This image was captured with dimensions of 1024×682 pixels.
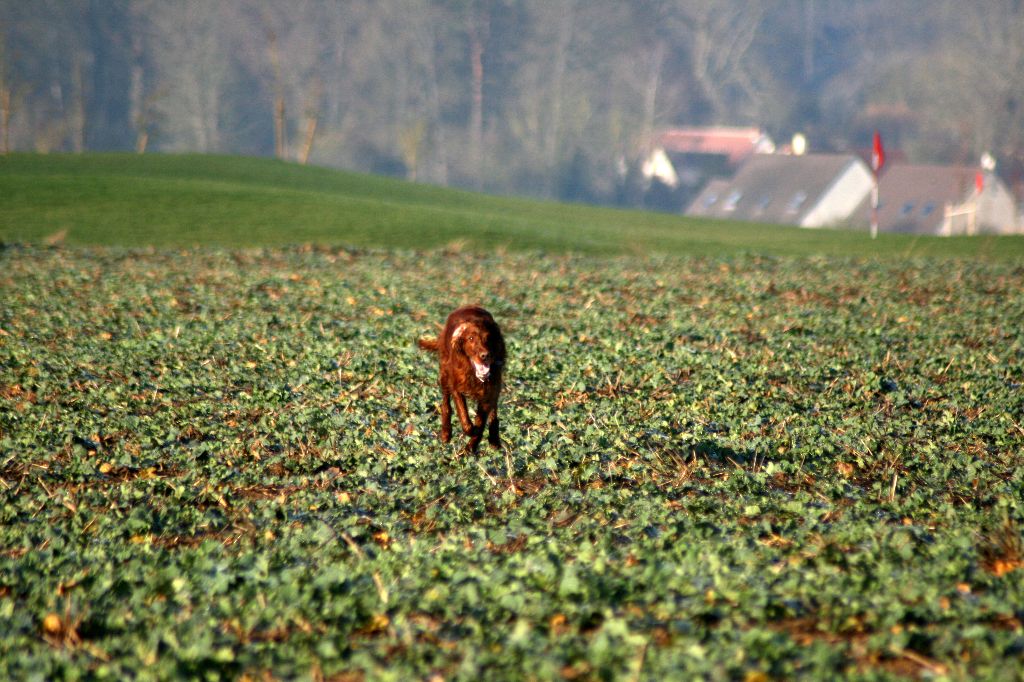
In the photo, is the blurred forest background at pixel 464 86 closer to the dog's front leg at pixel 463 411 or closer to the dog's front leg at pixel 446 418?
the dog's front leg at pixel 446 418

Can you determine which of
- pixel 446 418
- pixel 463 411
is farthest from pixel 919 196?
pixel 463 411

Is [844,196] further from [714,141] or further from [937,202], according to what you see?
[714,141]

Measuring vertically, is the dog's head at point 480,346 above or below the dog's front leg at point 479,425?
above

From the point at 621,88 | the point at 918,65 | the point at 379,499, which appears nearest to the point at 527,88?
the point at 621,88

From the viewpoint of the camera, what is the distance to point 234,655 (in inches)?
208

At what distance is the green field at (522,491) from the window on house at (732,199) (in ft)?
240

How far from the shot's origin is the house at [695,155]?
355ft

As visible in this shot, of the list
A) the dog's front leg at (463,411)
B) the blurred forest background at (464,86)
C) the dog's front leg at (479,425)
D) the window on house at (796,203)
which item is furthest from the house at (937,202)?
the dog's front leg at (463,411)

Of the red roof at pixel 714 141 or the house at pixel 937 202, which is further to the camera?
the red roof at pixel 714 141

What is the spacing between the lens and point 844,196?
286 ft

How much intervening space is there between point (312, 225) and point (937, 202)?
58.2 metres

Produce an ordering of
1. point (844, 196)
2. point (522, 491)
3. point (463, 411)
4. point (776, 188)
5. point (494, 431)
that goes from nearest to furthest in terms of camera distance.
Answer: point (522, 491)
point (463, 411)
point (494, 431)
point (844, 196)
point (776, 188)

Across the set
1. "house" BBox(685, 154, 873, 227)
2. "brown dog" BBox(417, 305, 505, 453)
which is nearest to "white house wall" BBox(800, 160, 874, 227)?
"house" BBox(685, 154, 873, 227)

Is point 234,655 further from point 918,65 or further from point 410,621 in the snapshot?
point 918,65
